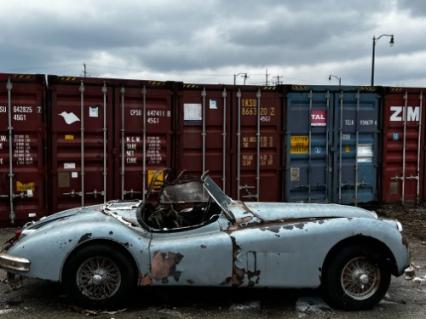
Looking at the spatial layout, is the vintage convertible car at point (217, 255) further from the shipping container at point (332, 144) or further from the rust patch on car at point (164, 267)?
the shipping container at point (332, 144)

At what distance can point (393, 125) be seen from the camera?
36.8 ft

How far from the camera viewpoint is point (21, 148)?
904 centimetres

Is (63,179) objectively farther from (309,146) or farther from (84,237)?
(309,146)

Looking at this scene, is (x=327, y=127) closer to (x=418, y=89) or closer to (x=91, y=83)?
(x=418, y=89)

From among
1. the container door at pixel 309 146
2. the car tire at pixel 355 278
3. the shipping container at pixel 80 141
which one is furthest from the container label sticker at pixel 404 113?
the car tire at pixel 355 278

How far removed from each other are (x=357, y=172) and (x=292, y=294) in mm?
A: 6105

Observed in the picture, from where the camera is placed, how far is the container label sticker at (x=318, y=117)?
35.1ft

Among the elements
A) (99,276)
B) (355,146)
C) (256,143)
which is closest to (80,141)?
(256,143)

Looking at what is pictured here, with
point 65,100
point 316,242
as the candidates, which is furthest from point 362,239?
point 65,100

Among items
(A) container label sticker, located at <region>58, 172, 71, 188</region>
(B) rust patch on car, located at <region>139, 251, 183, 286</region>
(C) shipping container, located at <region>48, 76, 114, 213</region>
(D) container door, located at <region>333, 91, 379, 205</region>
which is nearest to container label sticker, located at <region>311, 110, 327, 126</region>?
(D) container door, located at <region>333, 91, 379, 205</region>

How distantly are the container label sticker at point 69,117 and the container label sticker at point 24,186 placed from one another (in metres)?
1.28

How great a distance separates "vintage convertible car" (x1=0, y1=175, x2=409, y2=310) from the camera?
4.82 meters

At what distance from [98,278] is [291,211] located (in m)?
2.07

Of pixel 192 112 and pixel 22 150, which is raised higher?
pixel 192 112
